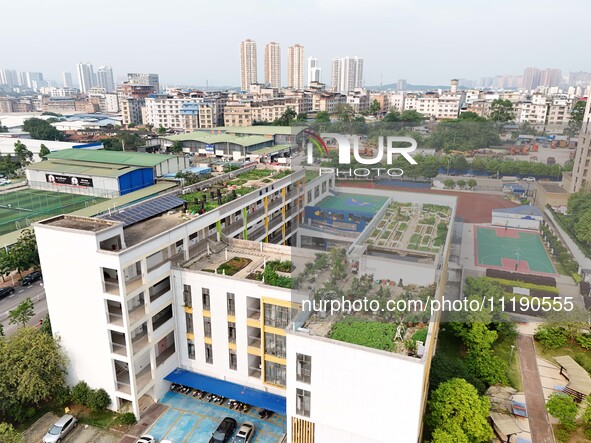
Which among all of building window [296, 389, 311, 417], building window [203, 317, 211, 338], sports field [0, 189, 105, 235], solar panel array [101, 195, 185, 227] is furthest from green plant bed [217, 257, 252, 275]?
sports field [0, 189, 105, 235]

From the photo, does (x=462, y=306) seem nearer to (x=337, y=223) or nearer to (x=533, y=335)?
(x=533, y=335)

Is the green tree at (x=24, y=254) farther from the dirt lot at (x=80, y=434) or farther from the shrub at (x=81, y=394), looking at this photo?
the dirt lot at (x=80, y=434)

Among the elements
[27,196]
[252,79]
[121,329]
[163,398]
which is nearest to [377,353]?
[121,329]

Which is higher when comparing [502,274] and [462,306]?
[502,274]

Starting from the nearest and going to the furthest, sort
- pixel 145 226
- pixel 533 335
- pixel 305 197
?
pixel 145 226 < pixel 533 335 < pixel 305 197

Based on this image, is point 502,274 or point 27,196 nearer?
point 502,274

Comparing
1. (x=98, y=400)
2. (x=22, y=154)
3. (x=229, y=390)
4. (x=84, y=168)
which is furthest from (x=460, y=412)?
(x=22, y=154)

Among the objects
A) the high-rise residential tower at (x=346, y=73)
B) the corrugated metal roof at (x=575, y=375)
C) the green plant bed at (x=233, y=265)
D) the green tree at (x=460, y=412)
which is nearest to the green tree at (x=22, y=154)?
the green plant bed at (x=233, y=265)
